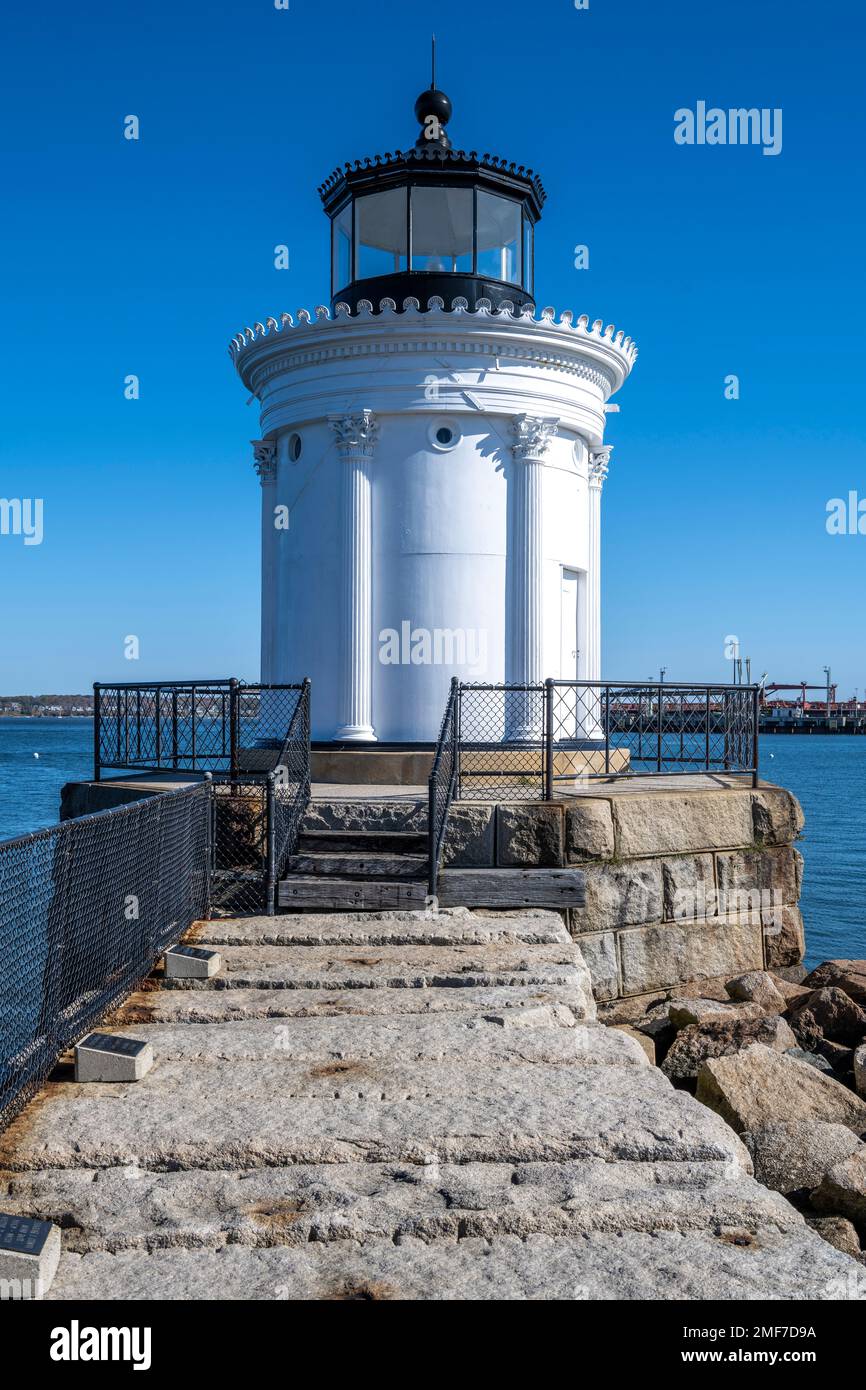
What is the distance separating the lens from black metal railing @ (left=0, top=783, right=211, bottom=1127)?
5.51m

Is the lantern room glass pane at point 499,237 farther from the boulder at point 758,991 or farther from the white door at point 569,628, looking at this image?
the boulder at point 758,991

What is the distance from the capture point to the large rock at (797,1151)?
20.9 ft

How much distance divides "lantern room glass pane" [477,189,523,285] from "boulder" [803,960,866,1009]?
8891 millimetres

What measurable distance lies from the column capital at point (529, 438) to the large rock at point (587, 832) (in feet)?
15.9

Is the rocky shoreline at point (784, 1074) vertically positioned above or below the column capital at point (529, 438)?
below

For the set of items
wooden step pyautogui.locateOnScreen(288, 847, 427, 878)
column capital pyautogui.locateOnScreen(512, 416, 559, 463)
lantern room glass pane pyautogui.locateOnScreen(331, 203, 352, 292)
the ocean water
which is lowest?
the ocean water

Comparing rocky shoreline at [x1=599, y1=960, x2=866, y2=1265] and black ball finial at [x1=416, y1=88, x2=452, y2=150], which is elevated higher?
black ball finial at [x1=416, y1=88, x2=452, y2=150]

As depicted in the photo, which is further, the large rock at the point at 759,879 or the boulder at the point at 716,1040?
the large rock at the point at 759,879

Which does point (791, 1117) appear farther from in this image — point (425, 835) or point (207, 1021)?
point (425, 835)

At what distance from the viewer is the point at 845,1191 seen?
5.85 metres

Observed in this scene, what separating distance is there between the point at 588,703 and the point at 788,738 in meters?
149

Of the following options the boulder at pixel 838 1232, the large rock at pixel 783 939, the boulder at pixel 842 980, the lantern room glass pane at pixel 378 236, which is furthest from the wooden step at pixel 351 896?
the lantern room glass pane at pixel 378 236

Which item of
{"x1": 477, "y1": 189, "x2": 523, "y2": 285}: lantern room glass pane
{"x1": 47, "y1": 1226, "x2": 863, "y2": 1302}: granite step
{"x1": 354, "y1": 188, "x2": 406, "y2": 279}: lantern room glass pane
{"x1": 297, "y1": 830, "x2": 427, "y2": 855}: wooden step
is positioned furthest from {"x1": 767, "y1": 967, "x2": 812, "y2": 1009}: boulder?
{"x1": 354, "y1": 188, "x2": 406, "y2": 279}: lantern room glass pane

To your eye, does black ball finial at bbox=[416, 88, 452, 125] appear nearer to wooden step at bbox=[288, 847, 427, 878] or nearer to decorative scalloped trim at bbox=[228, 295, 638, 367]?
decorative scalloped trim at bbox=[228, 295, 638, 367]
